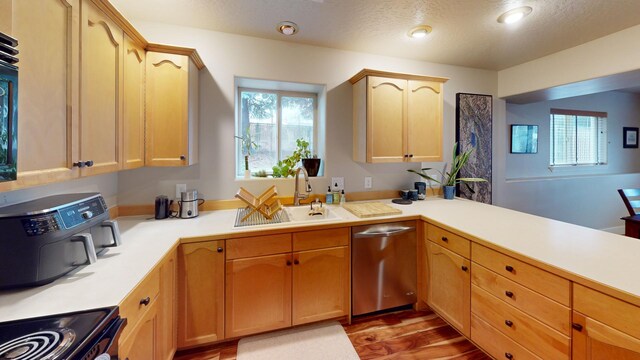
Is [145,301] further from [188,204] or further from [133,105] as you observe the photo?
[133,105]

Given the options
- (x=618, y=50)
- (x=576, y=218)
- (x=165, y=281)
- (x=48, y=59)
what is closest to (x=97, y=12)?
(x=48, y=59)

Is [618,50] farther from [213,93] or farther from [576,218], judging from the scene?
[213,93]

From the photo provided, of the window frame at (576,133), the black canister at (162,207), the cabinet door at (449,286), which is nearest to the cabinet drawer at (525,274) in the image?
the cabinet door at (449,286)

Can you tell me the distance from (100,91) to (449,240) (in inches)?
89.4

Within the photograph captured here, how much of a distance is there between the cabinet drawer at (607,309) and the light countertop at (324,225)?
6cm

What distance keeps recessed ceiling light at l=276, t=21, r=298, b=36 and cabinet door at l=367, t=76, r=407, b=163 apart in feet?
2.43

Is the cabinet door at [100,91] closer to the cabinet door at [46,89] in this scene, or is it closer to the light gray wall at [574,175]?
the cabinet door at [46,89]

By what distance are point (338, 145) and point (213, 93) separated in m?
1.20

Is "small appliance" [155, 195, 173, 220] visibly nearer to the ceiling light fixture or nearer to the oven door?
the oven door

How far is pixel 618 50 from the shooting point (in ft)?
6.84

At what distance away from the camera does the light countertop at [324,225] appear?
2.93 feet

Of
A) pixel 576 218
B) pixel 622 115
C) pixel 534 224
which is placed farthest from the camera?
pixel 622 115

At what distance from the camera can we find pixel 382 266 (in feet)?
6.44

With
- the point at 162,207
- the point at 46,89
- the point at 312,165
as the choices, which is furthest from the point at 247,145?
the point at 46,89
